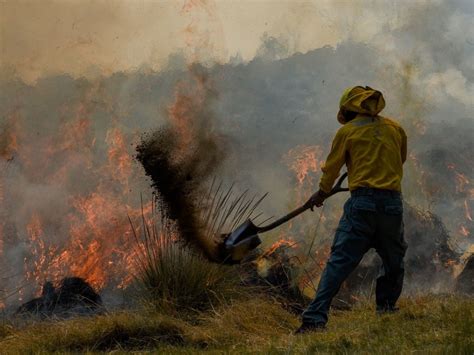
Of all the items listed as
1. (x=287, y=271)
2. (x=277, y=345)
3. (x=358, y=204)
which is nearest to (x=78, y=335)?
(x=277, y=345)

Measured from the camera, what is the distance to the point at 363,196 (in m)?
5.55

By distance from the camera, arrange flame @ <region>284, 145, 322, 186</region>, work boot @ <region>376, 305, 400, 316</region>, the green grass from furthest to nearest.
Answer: flame @ <region>284, 145, 322, 186</region>, work boot @ <region>376, 305, 400, 316</region>, the green grass

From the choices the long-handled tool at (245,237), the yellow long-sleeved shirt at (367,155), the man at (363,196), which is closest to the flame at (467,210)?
the long-handled tool at (245,237)

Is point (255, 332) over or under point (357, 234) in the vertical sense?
under

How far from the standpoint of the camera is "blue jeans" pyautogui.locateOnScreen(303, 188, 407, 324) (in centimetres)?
552

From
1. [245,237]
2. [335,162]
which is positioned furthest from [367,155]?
[245,237]

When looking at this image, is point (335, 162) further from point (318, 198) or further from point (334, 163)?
point (318, 198)

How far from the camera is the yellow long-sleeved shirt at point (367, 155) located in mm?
5562

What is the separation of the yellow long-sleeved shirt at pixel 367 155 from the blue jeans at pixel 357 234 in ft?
0.32

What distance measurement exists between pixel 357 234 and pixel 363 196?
1.03ft

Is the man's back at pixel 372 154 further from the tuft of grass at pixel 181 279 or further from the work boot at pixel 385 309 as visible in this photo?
the tuft of grass at pixel 181 279

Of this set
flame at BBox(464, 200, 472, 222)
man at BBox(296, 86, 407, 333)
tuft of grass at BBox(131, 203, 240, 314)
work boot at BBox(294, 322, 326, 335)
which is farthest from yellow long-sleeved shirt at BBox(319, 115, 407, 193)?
flame at BBox(464, 200, 472, 222)

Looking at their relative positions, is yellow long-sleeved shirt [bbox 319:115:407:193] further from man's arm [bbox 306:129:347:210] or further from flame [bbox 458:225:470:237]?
flame [bbox 458:225:470:237]

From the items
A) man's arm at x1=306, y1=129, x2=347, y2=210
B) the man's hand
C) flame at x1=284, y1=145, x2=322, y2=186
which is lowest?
the man's hand
